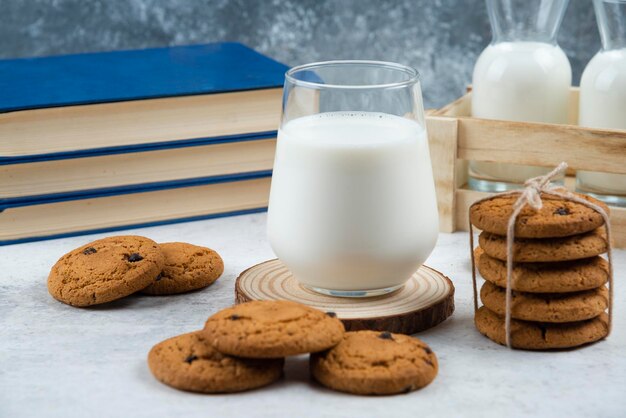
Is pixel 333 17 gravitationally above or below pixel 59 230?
above

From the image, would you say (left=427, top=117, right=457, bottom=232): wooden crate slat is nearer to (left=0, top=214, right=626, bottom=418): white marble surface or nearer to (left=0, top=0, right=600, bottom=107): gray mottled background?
(left=0, top=214, right=626, bottom=418): white marble surface

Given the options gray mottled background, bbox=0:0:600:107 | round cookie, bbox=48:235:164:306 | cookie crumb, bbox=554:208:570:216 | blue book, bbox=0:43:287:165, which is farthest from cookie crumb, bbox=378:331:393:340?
gray mottled background, bbox=0:0:600:107

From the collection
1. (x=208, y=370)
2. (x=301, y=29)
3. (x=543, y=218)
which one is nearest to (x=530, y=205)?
(x=543, y=218)

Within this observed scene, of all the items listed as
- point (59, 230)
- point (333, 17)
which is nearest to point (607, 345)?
point (59, 230)

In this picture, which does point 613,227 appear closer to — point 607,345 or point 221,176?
point 607,345

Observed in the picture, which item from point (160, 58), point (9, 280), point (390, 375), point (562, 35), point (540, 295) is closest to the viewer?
point (390, 375)

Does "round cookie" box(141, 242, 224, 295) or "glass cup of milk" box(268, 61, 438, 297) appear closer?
"glass cup of milk" box(268, 61, 438, 297)
